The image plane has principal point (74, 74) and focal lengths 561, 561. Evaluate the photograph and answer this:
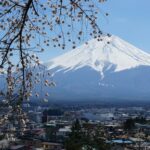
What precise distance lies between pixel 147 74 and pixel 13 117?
190748 millimetres

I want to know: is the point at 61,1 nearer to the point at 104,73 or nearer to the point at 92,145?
the point at 92,145

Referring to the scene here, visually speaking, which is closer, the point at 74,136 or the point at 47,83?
the point at 47,83

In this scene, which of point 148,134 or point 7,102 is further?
point 148,134

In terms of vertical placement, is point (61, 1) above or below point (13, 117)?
above

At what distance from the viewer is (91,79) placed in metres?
193

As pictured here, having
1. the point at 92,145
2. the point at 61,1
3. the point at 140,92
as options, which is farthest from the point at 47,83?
the point at 140,92

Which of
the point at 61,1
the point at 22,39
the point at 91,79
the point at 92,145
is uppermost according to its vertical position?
the point at 91,79

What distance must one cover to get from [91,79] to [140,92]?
17937 millimetres

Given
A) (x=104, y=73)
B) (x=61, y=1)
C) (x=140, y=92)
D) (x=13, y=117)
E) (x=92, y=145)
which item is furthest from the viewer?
(x=104, y=73)

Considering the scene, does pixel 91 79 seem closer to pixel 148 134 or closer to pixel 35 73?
pixel 148 134

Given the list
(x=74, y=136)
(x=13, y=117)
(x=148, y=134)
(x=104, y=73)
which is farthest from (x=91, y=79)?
(x=13, y=117)

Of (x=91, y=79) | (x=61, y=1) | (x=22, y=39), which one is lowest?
(x=22, y=39)

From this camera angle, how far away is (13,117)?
4207 mm

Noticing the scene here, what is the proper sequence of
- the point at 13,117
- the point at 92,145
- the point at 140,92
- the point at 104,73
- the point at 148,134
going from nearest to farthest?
the point at 13,117 < the point at 92,145 < the point at 148,134 < the point at 140,92 < the point at 104,73
